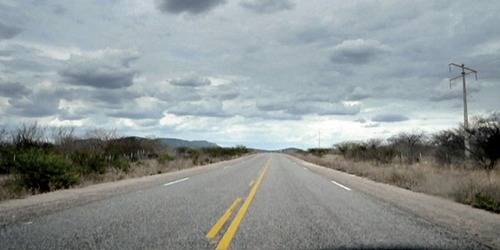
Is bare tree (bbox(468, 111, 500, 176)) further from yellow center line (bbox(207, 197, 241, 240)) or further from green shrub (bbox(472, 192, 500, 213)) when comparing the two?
yellow center line (bbox(207, 197, 241, 240))

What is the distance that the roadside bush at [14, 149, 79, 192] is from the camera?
16.3m

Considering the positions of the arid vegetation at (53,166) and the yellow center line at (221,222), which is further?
the arid vegetation at (53,166)

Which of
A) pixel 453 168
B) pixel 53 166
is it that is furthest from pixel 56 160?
pixel 453 168

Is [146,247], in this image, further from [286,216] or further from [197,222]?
[286,216]

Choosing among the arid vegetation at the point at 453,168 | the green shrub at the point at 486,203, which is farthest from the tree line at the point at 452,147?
the green shrub at the point at 486,203

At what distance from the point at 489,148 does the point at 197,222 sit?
21.0m

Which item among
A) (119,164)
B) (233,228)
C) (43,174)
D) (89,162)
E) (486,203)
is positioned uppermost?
(89,162)

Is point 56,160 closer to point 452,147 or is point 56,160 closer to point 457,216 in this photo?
point 457,216

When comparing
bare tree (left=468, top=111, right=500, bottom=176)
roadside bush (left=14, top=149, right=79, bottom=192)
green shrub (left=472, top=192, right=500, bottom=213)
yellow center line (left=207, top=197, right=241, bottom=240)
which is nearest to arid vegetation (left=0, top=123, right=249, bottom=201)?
roadside bush (left=14, top=149, right=79, bottom=192)

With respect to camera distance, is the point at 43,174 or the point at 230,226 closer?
the point at 230,226

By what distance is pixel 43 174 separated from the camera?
16.7m

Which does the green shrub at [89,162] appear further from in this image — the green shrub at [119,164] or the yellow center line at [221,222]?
the yellow center line at [221,222]

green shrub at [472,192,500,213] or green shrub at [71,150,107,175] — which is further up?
green shrub at [71,150,107,175]

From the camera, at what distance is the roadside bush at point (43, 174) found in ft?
53.4
